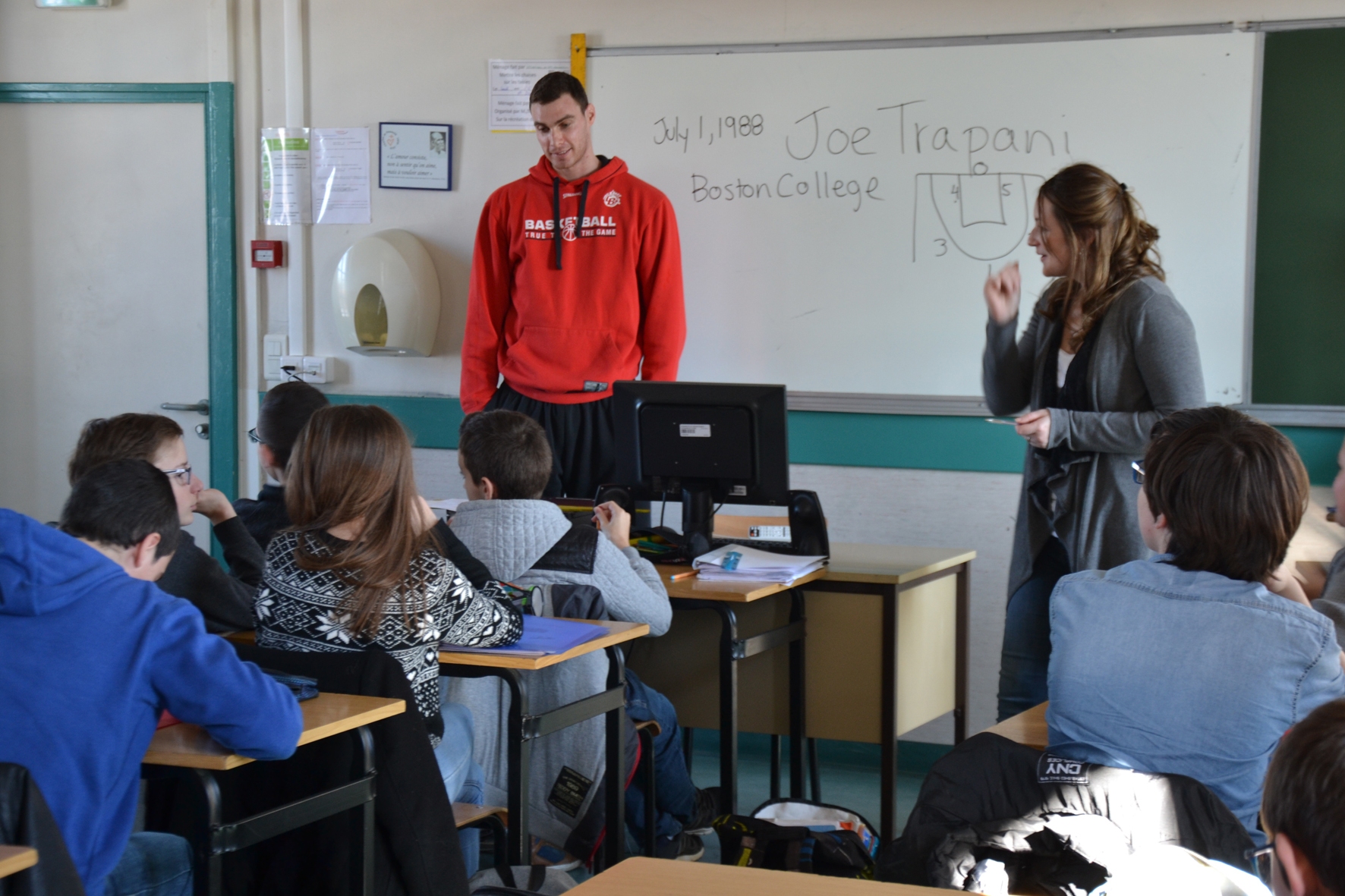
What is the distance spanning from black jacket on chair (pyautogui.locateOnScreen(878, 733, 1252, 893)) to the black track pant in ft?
7.30

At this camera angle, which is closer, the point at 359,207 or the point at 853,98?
the point at 853,98

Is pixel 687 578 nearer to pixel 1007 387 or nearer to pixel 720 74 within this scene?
pixel 1007 387

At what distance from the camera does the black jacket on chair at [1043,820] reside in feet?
4.09

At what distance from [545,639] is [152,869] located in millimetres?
698

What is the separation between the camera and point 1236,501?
5.16ft

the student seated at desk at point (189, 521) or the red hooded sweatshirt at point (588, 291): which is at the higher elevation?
the red hooded sweatshirt at point (588, 291)

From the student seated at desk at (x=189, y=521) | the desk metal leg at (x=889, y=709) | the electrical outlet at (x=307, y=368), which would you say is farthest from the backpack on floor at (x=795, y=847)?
the electrical outlet at (x=307, y=368)

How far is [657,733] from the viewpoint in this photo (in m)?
2.66

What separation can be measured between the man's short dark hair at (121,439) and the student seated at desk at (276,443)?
35 centimetres

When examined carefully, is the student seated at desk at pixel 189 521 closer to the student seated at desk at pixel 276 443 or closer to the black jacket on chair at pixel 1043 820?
the student seated at desk at pixel 276 443

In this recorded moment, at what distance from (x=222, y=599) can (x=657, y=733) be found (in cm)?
93

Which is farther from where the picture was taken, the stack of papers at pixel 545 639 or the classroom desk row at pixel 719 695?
the stack of papers at pixel 545 639

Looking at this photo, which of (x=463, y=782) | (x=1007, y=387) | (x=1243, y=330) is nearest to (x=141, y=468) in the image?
(x=463, y=782)

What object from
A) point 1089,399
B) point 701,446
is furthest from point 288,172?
point 1089,399
